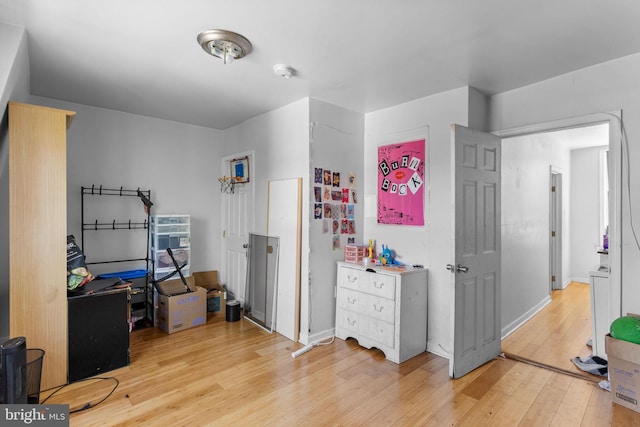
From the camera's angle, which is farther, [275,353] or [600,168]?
[600,168]

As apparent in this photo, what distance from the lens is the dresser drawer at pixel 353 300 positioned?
3.23 meters

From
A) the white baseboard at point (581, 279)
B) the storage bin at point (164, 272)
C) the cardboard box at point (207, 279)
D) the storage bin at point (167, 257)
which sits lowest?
the white baseboard at point (581, 279)

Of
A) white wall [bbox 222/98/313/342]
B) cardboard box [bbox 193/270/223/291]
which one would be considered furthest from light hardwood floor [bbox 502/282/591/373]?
cardboard box [bbox 193/270/223/291]

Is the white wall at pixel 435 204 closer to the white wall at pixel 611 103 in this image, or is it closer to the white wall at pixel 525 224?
the white wall at pixel 611 103

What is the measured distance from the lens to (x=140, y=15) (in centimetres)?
194

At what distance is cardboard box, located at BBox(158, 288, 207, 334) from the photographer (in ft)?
11.8

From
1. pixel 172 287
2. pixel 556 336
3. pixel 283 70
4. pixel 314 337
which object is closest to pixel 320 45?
pixel 283 70

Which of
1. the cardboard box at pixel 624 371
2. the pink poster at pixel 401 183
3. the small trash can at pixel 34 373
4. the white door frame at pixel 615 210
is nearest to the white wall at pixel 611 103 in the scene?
the white door frame at pixel 615 210

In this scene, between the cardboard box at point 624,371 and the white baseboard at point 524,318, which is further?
the white baseboard at point 524,318

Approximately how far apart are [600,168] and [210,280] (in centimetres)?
672

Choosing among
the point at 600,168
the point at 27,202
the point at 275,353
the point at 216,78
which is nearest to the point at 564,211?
the point at 600,168

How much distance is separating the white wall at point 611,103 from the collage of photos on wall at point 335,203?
5.89 feet

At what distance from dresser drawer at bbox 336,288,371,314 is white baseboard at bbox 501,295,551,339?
157 cm

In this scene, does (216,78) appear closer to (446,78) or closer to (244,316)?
(446,78)
